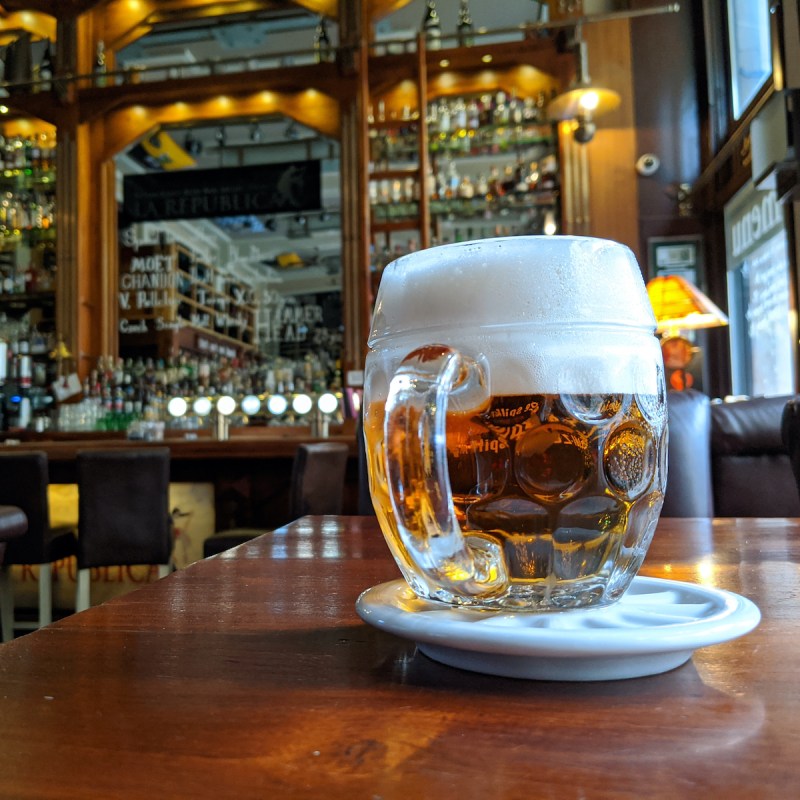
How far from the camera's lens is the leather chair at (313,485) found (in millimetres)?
2561

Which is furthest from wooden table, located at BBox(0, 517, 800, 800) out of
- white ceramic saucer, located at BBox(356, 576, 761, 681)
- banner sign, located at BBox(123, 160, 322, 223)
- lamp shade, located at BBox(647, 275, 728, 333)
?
banner sign, located at BBox(123, 160, 322, 223)

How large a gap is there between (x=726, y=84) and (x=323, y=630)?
19.9ft

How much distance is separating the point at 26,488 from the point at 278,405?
273 cm

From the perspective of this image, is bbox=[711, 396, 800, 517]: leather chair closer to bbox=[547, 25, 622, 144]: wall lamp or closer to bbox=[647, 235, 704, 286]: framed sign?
bbox=[547, 25, 622, 144]: wall lamp

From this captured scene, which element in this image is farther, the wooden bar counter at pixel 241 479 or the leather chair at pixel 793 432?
the wooden bar counter at pixel 241 479

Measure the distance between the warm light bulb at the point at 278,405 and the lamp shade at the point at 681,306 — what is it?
2613mm

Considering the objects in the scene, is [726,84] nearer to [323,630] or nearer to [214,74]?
[214,74]

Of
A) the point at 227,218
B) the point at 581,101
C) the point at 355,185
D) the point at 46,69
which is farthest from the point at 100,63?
the point at 581,101

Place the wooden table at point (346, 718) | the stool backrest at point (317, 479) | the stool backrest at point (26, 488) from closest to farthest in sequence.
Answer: the wooden table at point (346, 718) → the stool backrest at point (317, 479) → the stool backrest at point (26, 488)

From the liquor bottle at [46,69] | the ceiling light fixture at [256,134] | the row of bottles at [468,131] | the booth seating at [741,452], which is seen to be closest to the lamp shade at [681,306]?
the row of bottles at [468,131]

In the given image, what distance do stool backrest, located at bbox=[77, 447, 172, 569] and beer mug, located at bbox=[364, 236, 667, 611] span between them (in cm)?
259

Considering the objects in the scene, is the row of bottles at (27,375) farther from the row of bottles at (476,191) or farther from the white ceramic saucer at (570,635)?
the white ceramic saucer at (570,635)

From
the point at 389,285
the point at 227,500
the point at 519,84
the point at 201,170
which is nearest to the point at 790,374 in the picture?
the point at 519,84

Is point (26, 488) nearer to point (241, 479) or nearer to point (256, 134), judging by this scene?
point (241, 479)
